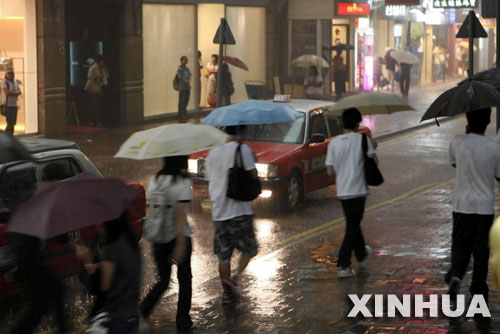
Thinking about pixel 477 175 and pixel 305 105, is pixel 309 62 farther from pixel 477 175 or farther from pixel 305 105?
pixel 477 175

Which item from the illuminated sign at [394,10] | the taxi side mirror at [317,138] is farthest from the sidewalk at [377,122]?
the taxi side mirror at [317,138]

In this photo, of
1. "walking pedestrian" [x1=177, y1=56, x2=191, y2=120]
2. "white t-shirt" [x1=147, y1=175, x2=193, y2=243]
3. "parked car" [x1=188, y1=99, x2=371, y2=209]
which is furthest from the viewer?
"walking pedestrian" [x1=177, y1=56, x2=191, y2=120]

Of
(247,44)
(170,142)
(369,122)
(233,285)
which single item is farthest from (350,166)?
(247,44)

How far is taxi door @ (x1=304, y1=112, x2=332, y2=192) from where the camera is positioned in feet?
48.1

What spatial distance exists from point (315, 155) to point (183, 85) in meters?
14.1

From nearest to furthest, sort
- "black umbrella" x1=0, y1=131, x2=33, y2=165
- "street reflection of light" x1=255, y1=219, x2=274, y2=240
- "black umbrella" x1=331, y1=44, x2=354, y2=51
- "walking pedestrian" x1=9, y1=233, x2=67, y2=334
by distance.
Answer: "walking pedestrian" x1=9, y1=233, x2=67, y2=334 < "black umbrella" x1=0, y1=131, x2=33, y2=165 < "street reflection of light" x1=255, y1=219, x2=274, y2=240 < "black umbrella" x1=331, y1=44, x2=354, y2=51

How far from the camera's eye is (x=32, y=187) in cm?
884

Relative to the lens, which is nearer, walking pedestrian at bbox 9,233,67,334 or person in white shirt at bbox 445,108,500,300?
walking pedestrian at bbox 9,233,67,334

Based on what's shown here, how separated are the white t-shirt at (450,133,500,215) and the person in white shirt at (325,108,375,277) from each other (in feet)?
5.88

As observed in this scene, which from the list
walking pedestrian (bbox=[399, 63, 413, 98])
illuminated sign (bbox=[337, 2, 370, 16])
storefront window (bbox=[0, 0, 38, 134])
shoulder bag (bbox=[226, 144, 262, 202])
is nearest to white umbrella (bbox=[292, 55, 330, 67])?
illuminated sign (bbox=[337, 2, 370, 16])

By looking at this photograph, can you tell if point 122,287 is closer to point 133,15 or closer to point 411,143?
point 411,143

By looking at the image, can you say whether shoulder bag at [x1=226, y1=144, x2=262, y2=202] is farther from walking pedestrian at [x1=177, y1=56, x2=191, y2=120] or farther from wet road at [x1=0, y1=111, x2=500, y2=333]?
walking pedestrian at [x1=177, y1=56, x2=191, y2=120]

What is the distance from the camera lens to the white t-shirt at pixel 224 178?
9023mm

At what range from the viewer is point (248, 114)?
10328 mm
